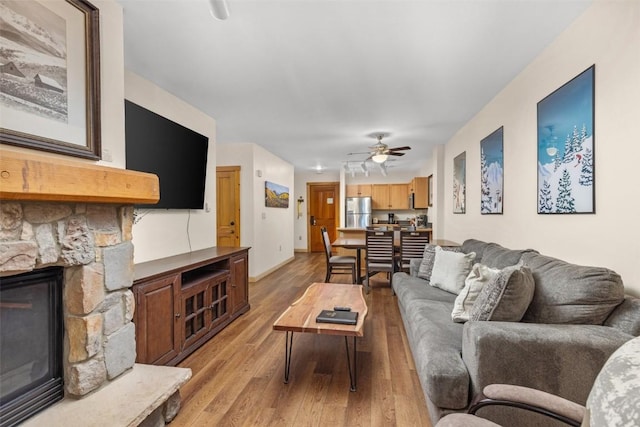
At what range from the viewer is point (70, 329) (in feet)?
5.02

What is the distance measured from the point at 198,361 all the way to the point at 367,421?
57.4 inches

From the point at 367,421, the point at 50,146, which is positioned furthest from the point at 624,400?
the point at 50,146

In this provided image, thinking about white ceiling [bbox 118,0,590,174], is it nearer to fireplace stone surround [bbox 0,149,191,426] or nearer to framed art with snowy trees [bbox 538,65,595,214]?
framed art with snowy trees [bbox 538,65,595,214]

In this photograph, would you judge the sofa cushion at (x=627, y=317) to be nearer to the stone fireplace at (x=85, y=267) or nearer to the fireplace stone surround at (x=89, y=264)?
the fireplace stone surround at (x=89, y=264)

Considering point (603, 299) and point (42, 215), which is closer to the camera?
point (42, 215)

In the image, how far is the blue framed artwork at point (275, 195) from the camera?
19.0 ft

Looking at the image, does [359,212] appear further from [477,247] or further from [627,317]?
[627,317]

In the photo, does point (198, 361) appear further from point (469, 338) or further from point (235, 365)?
point (469, 338)

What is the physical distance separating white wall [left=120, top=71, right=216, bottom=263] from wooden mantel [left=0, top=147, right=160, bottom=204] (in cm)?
73

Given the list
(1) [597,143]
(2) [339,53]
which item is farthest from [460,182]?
(2) [339,53]

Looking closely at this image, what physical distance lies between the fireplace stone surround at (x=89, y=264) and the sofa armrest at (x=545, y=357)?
1618 millimetres

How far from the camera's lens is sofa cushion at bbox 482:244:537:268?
2.37m

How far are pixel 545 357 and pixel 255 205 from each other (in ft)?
14.7

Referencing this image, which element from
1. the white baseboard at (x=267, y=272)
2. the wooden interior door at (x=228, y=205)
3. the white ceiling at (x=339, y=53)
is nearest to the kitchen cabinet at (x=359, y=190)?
the white baseboard at (x=267, y=272)
